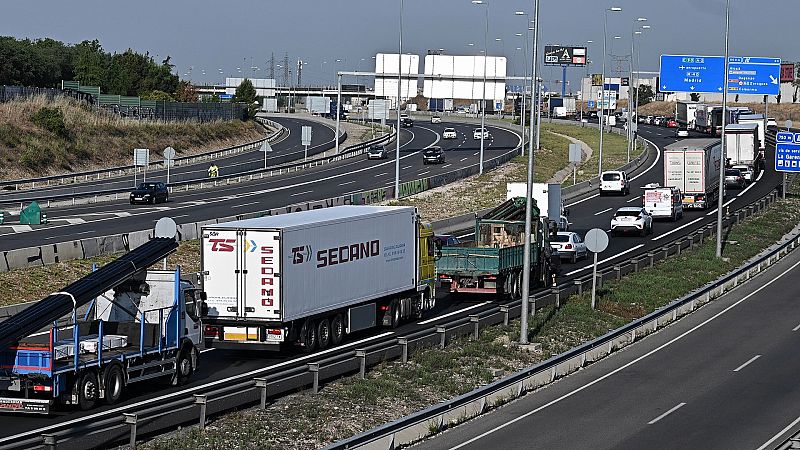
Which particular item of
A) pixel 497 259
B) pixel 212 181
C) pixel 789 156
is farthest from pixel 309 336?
pixel 212 181

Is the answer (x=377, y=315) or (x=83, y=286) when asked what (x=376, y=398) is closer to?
(x=83, y=286)

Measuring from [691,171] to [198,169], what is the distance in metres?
45.7

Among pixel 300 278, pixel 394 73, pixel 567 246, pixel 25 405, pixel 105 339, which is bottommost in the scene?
pixel 567 246

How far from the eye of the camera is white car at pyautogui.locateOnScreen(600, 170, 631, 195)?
78.9m

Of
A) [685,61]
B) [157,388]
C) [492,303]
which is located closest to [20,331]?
[157,388]

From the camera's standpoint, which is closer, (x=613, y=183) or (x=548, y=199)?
(x=548, y=199)

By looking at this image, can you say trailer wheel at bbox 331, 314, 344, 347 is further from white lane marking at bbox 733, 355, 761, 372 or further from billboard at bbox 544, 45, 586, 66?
billboard at bbox 544, 45, 586, 66

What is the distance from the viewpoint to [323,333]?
30578mm

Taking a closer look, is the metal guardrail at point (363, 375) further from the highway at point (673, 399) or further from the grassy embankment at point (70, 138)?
the grassy embankment at point (70, 138)

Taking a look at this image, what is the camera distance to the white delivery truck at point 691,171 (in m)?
71.9

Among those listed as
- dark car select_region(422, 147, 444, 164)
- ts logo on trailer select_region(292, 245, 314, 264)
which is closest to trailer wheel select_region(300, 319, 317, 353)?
ts logo on trailer select_region(292, 245, 314, 264)

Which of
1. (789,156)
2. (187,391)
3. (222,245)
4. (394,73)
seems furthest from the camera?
(394,73)

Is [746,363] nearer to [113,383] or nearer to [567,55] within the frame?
[113,383]

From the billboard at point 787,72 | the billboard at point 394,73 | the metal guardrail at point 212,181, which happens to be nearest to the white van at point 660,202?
the billboard at point 394,73
